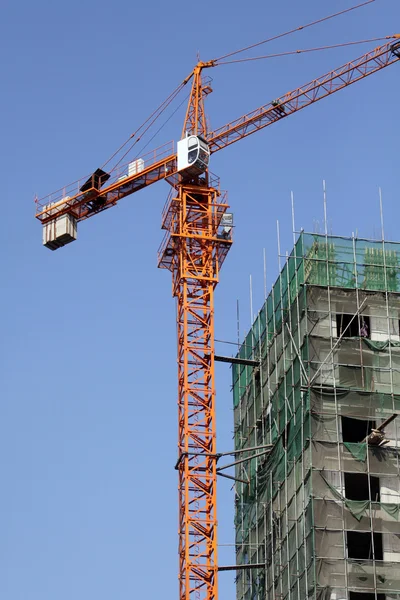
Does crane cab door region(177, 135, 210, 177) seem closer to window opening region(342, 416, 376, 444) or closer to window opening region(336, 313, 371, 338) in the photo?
window opening region(336, 313, 371, 338)

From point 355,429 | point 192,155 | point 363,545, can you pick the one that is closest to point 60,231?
point 192,155

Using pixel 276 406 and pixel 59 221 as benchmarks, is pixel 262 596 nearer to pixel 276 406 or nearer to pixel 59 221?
pixel 276 406

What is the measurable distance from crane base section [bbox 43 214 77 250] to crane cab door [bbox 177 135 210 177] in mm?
8172

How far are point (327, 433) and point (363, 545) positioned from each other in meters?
5.12

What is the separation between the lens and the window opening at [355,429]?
73.4m

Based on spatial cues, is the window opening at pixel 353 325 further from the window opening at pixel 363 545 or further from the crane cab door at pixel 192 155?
the crane cab door at pixel 192 155

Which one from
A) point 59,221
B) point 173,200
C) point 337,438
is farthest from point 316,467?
point 59,221

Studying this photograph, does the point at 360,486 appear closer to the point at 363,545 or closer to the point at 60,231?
the point at 363,545

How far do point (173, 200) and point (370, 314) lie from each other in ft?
50.0

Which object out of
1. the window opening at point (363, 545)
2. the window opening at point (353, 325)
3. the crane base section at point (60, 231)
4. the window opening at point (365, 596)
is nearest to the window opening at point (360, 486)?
the window opening at point (363, 545)

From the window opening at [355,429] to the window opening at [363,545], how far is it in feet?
15.0

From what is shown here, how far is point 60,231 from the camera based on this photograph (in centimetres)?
9025

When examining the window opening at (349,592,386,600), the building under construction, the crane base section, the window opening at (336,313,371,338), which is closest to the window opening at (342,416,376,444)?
the building under construction

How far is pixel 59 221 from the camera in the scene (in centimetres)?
9056
